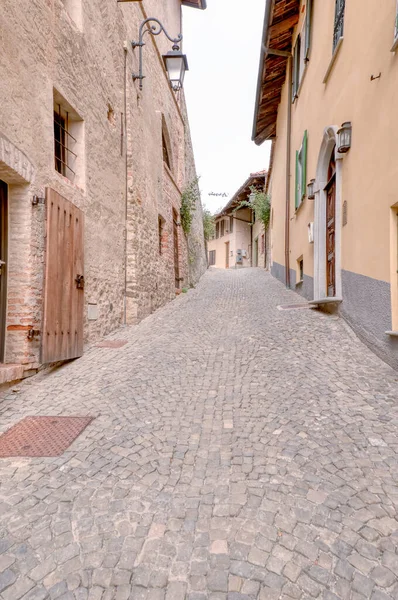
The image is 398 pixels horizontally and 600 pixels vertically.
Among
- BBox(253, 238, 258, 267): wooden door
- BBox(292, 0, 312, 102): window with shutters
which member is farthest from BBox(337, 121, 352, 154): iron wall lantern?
BBox(253, 238, 258, 267): wooden door

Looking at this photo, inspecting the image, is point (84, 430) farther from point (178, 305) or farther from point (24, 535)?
point (178, 305)

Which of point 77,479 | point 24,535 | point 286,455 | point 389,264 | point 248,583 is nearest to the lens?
point 248,583

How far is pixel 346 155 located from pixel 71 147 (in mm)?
3986

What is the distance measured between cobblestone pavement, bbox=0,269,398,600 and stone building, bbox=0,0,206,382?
0.95 m

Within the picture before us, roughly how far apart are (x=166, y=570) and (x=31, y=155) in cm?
376

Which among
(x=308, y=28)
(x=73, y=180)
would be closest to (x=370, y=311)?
(x=73, y=180)

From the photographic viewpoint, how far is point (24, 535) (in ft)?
5.47

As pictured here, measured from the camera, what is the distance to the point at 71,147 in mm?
4781

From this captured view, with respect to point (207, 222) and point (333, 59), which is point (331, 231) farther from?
point (207, 222)

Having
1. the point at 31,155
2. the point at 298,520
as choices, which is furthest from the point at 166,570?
the point at 31,155

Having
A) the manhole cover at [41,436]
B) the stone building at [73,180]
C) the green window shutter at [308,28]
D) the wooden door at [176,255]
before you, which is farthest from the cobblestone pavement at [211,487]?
the green window shutter at [308,28]

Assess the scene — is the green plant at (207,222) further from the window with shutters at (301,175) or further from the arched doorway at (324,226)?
the arched doorway at (324,226)

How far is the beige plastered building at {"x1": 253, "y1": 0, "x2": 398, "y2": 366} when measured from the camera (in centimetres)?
360

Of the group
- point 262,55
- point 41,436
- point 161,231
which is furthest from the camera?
point 262,55
